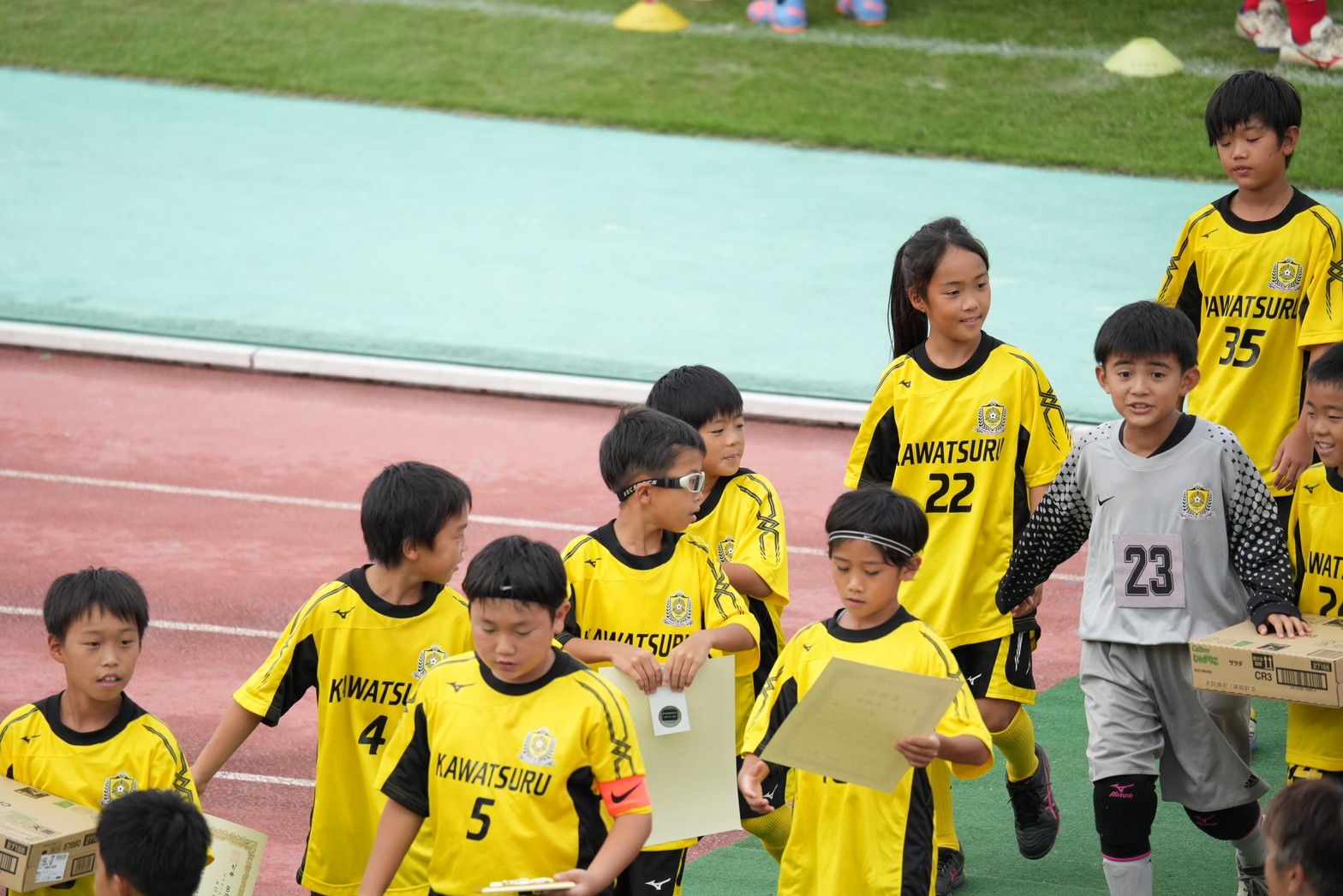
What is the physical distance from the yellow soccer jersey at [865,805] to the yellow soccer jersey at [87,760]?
4.81 feet

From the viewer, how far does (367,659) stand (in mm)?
4473

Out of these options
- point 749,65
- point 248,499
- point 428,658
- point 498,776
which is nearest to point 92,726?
point 428,658

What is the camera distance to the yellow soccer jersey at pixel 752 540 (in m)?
5.07

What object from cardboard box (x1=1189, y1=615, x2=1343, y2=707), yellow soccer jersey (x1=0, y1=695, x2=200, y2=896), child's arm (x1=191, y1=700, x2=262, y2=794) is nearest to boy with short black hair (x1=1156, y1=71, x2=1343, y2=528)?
cardboard box (x1=1189, y1=615, x2=1343, y2=707)

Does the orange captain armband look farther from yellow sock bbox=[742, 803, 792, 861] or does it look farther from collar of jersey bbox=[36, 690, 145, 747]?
yellow sock bbox=[742, 803, 792, 861]

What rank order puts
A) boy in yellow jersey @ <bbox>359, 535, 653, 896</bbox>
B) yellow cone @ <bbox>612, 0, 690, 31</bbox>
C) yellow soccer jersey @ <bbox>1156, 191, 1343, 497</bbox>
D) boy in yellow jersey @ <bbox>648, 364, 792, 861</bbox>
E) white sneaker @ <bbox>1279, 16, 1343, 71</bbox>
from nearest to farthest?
boy in yellow jersey @ <bbox>359, 535, 653, 896</bbox>, boy in yellow jersey @ <bbox>648, 364, 792, 861</bbox>, yellow soccer jersey @ <bbox>1156, 191, 1343, 497</bbox>, white sneaker @ <bbox>1279, 16, 1343, 71</bbox>, yellow cone @ <bbox>612, 0, 690, 31</bbox>

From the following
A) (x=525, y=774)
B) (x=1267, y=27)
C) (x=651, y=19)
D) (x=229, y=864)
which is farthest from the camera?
(x=651, y=19)

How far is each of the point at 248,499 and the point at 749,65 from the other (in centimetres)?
1222

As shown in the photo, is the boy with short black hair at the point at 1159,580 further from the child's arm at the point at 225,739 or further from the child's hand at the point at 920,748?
the child's arm at the point at 225,739

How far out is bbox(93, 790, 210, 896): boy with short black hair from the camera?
3469 mm

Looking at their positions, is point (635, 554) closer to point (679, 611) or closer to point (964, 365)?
point (679, 611)

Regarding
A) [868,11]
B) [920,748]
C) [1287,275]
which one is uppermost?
[868,11]

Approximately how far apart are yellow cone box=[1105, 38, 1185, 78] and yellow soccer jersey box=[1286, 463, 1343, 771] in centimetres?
1526

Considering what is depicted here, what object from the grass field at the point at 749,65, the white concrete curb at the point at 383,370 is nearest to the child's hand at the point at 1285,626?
the white concrete curb at the point at 383,370
